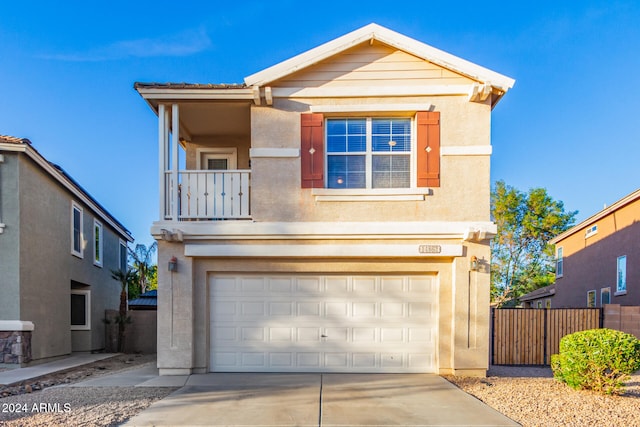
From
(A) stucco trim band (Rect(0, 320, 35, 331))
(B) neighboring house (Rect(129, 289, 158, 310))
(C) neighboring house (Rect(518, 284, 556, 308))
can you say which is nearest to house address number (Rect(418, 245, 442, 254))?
(A) stucco trim band (Rect(0, 320, 35, 331))

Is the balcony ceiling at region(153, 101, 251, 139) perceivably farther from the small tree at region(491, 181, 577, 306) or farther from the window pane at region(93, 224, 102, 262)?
the small tree at region(491, 181, 577, 306)

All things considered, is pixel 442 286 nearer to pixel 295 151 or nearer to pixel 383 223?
pixel 383 223

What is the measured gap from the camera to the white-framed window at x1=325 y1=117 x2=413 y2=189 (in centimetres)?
852


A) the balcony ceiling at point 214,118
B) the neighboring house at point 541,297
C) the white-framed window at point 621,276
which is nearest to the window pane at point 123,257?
the balcony ceiling at point 214,118

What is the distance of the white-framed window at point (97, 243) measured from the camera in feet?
48.8

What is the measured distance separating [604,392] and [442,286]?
2.99m

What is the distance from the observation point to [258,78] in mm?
8289

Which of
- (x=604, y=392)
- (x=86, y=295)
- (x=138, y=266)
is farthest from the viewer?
(x=138, y=266)

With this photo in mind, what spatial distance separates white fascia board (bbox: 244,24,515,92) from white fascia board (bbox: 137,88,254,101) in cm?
26

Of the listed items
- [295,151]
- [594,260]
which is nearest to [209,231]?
[295,151]

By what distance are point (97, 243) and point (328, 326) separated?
1066cm

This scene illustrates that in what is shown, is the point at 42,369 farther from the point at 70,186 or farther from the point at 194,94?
the point at 194,94

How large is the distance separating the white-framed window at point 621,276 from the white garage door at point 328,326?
12176 millimetres

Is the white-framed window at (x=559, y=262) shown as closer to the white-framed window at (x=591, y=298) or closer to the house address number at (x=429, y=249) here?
the white-framed window at (x=591, y=298)
